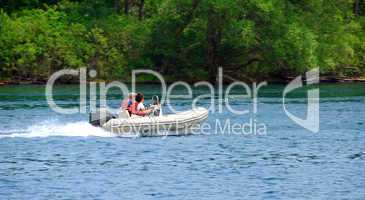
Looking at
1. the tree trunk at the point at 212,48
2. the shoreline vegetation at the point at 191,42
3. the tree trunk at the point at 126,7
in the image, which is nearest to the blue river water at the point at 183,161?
the shoreline vegetation at the point at 191,42

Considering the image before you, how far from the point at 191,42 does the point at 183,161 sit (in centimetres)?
3950

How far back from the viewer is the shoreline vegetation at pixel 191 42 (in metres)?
62.8

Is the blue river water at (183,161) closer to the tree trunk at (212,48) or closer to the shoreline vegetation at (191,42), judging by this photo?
the shoreline vegetation at (191,42)

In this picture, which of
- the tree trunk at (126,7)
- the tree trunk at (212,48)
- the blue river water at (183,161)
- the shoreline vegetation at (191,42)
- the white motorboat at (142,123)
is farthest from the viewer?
the tree trunk at (126,7)

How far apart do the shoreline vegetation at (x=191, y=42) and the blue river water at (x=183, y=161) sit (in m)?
21.5

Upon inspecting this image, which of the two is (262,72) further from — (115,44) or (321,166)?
(321,166)

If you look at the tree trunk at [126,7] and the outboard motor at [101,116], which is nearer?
the outboard motor at [101,116]

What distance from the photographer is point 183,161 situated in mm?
27734

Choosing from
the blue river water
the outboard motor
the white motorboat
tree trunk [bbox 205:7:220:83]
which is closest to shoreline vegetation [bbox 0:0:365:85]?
tree trunk [bbox 205:7:220:83]

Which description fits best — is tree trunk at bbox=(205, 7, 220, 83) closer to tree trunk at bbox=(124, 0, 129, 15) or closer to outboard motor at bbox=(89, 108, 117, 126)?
tree trunk at bbox=(124, 0, 129, 15)

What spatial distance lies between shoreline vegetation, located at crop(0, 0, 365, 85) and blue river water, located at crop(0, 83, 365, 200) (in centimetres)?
2151

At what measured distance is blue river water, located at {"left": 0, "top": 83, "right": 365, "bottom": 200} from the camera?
23.1m

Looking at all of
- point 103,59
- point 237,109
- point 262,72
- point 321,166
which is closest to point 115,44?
point 103,59

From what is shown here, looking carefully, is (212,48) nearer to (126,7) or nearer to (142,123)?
(126,7)
